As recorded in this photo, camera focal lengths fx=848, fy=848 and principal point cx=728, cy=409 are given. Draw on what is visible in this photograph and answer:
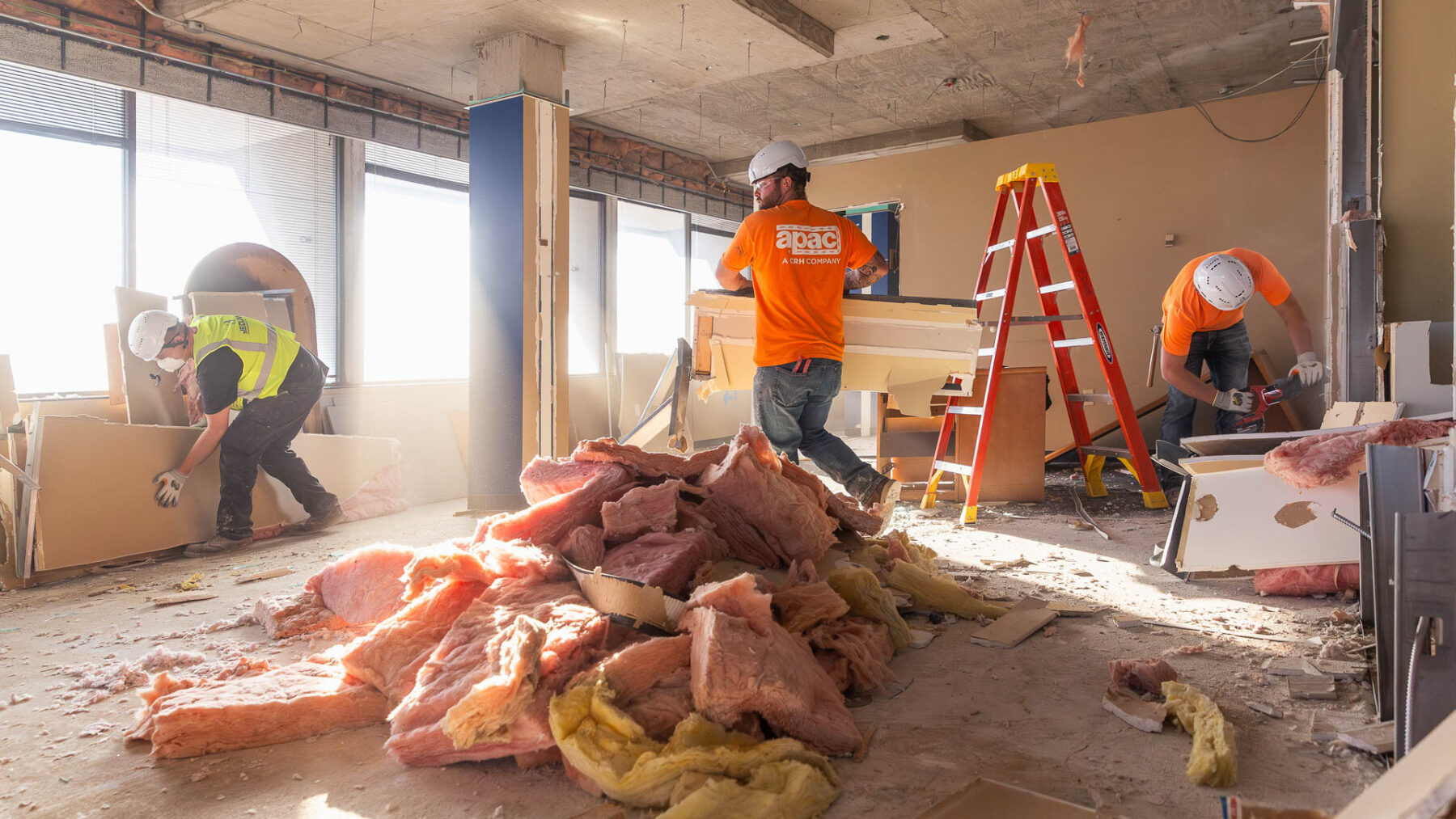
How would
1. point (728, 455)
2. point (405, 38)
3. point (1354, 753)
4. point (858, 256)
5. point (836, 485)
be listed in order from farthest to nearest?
point (836, 485) < point (405, 38) < point (858, 256) < point (728, 455) < point (1354, 753)

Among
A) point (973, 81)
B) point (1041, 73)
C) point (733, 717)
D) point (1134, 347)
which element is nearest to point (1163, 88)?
point (1041, 73)

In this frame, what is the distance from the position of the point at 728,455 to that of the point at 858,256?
1.43 metres

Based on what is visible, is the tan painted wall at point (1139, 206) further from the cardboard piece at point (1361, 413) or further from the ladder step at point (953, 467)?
the cardboard piece at point (1361, 413)

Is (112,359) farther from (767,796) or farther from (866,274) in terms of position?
(767,796)

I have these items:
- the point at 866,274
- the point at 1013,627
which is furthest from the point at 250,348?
the point at 1013,627

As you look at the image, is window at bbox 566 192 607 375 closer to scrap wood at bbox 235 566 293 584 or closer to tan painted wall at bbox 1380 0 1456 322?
scrap wood at bbox 235 566 293 584

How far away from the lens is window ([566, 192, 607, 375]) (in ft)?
30.3

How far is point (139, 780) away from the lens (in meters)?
1.88

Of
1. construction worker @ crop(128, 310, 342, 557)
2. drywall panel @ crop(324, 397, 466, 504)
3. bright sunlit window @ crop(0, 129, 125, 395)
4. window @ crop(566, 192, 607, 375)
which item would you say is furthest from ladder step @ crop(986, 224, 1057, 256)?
bright sunlit window @ crop(0, 129, 125, 395)

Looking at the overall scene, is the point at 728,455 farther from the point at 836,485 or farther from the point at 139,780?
the point at 836,485

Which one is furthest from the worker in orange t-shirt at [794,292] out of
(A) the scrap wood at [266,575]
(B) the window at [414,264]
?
(B) the window at [414,264]

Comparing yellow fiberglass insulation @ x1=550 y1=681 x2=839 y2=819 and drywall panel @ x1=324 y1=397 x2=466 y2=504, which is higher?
drywall panel @ x1=324 y1=397 x2=466 y2=504

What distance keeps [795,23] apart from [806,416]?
296 centimetres

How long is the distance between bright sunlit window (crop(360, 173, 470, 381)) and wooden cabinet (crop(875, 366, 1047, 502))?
12.2 ft
